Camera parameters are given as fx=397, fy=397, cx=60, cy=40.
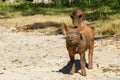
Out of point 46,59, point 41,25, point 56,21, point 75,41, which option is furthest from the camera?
point 56,21

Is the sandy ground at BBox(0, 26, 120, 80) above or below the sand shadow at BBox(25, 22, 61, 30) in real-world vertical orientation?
above

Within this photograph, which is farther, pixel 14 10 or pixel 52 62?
pixel 14 10

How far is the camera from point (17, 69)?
30.4 ft

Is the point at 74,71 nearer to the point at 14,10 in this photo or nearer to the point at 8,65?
the point at 8,65

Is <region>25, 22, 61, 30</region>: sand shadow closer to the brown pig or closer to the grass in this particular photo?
the grass

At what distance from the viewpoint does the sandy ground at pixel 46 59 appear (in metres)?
8.48

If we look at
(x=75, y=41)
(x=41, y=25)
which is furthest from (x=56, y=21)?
(x=75, y=41)

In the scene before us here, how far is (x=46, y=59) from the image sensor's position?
33.9 ft

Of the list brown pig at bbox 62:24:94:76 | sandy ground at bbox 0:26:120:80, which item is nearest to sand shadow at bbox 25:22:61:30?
sandy ground at bbox 0:26:120:80

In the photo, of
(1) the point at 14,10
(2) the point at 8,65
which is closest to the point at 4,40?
(2) the point at 8,65

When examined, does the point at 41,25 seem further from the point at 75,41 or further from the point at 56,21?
the point at 75,41

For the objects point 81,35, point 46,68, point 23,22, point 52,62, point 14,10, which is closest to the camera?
point 81,35

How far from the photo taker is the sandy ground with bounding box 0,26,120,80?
27.8ft

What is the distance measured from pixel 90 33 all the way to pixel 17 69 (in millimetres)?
1945
